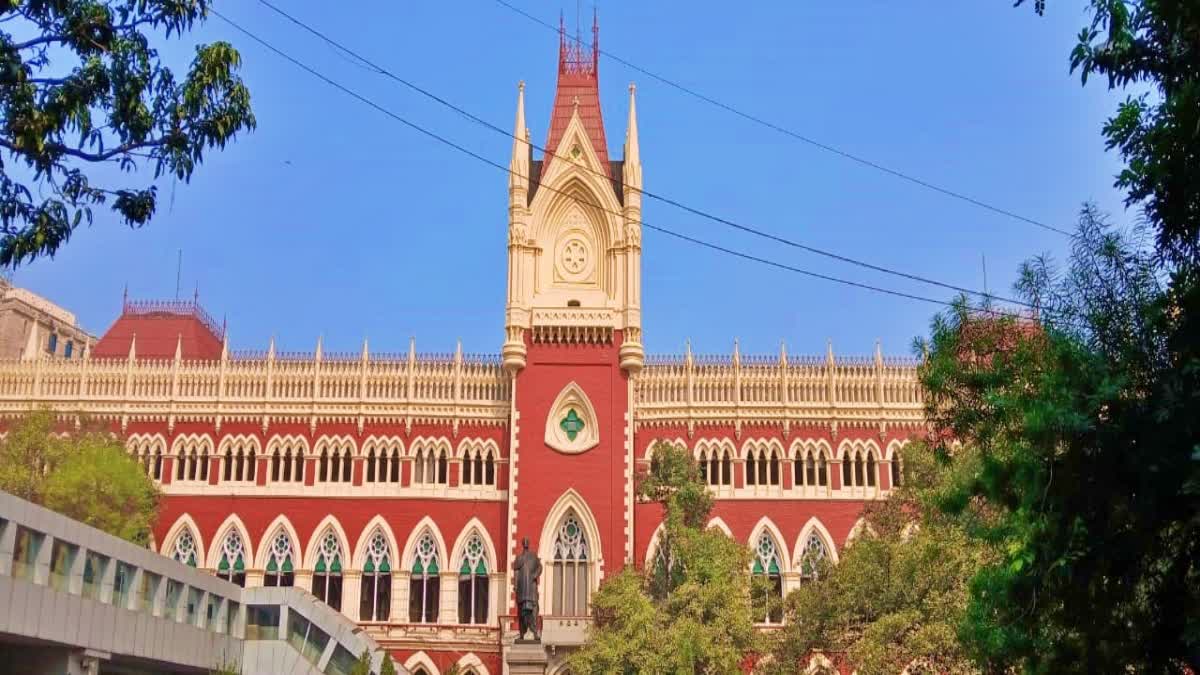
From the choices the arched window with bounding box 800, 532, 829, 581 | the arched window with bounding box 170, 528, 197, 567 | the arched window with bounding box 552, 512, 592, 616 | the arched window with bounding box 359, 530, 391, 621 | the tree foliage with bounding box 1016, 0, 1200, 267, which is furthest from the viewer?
the arched window with bounding box 170, 528, 197, 567

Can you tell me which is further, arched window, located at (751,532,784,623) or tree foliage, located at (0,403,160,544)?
arched window, located at (751,532,784,623)

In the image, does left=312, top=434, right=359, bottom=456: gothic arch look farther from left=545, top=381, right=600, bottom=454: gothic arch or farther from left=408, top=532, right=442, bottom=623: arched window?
left=545, top=381, right=600, bottom=454: gothic arch

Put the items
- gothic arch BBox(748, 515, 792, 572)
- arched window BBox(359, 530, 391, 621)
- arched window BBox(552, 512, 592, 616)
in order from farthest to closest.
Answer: gothic arch BBox(748, 515, 792, 572) < arched window BBox(359, 530, 391, 621) < arched window BBox(552, 512, 592, 616)

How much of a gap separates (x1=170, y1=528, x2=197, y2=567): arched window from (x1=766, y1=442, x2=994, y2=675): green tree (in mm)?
19809

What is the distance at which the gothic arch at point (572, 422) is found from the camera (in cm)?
4391

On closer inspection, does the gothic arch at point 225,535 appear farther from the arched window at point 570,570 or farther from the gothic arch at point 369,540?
the arched window at point 570,570

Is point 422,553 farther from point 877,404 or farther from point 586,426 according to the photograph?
point 877,404

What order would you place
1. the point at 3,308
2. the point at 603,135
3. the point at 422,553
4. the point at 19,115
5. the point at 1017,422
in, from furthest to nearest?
the point at 3,308 → the point at 603,135 → the point at 422,553 → the point at 1017,422 → the point at 19,115

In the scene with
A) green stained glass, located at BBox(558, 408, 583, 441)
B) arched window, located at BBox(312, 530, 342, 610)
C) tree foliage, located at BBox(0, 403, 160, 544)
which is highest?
green stained glass, located at BBox(558, 408, 583, 441)

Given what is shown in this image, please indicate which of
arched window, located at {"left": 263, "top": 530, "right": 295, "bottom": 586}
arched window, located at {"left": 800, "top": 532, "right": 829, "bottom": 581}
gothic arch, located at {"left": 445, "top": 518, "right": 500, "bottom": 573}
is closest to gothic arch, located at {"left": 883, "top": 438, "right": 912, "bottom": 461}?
arched window, located at {"left": 800, "top": 532, "right": 829, "bottom": 581}

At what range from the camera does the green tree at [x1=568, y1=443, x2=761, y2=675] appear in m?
33.7

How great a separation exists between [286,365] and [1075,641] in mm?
35349

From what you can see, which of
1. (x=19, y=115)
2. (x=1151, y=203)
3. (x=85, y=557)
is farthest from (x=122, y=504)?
(x=1151, y=203)

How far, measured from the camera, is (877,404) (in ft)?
148
